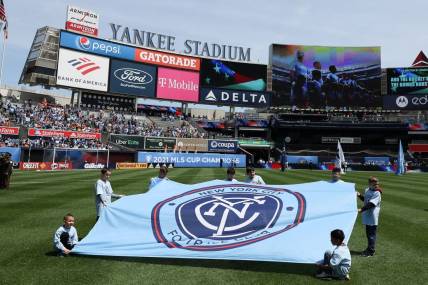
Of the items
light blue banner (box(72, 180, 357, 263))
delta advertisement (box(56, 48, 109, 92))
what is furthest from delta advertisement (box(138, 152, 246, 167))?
light blue banner (box(72, 180, 357, 263))

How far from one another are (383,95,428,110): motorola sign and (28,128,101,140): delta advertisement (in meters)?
56.2

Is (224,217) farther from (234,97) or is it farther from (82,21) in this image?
(234,97)

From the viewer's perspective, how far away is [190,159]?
53625 mm

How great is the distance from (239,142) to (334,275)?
62321 millimetres

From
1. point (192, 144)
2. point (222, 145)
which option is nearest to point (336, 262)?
point (192, 144)

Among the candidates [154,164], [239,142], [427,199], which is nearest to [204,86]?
[239,142]

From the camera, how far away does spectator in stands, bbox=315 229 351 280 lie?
7223mm

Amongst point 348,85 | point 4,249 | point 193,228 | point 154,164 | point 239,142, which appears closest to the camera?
point 193,228

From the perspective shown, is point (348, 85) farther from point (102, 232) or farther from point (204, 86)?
point (102, 232)

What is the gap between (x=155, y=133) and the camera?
62.3 meters

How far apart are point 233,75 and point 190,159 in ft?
87.6

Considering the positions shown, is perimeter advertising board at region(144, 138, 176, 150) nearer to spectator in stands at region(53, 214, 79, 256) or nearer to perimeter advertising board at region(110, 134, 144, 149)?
perimeter advertising board at region(110, 134, 144, 149)

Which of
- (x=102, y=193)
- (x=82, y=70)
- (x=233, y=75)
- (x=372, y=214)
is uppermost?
(x=233, y=75)

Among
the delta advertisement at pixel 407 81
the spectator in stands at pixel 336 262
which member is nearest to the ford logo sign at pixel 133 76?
the delta advertisement at pixel 407 81
